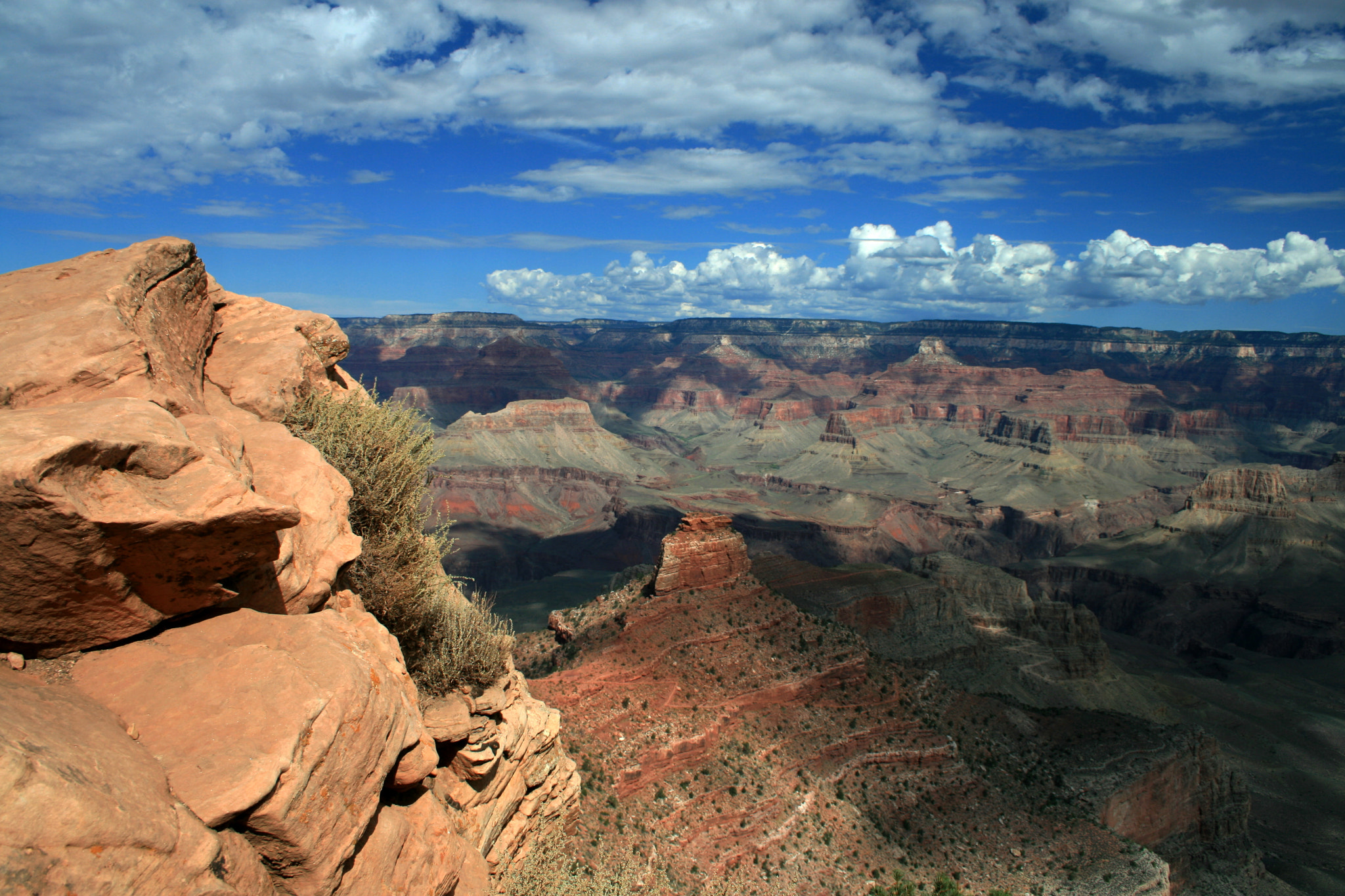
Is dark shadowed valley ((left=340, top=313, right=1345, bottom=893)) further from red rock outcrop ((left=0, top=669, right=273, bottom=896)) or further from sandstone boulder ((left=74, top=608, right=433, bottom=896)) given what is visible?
red rock outcrop ((left=0, top=669, right=273, bottom=896))

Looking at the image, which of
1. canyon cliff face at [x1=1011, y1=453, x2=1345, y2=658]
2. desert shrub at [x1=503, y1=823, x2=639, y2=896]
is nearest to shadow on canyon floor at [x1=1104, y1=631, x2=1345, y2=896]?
canyon cliff face at [x1=1011, y1=453, x2=1345, y2=658]

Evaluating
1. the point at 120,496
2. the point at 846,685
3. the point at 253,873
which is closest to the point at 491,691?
the point at 253,873

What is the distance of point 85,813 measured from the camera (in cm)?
507

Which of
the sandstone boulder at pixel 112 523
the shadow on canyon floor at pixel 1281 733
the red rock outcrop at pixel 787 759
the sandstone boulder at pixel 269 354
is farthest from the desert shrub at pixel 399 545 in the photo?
the shadow on canyon floor at pixel 1281 733

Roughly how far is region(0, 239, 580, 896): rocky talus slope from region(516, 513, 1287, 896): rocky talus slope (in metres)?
12.3

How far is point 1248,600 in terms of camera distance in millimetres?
94812

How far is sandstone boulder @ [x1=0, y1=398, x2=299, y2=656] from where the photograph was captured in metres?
5.95

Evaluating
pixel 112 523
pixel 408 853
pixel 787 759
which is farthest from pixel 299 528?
pixel 787 759

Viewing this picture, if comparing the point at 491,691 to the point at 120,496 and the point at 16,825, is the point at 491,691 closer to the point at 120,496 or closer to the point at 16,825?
the point at 120,496

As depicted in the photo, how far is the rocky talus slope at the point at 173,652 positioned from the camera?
5.48 metres

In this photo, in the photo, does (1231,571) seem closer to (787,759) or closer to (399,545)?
(787,759)

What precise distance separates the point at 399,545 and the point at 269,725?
565 cm

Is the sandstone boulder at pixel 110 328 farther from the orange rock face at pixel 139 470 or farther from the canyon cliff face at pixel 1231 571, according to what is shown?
the canyon cliff face at pixel 1231 571

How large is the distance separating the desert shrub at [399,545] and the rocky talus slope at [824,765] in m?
8.38
